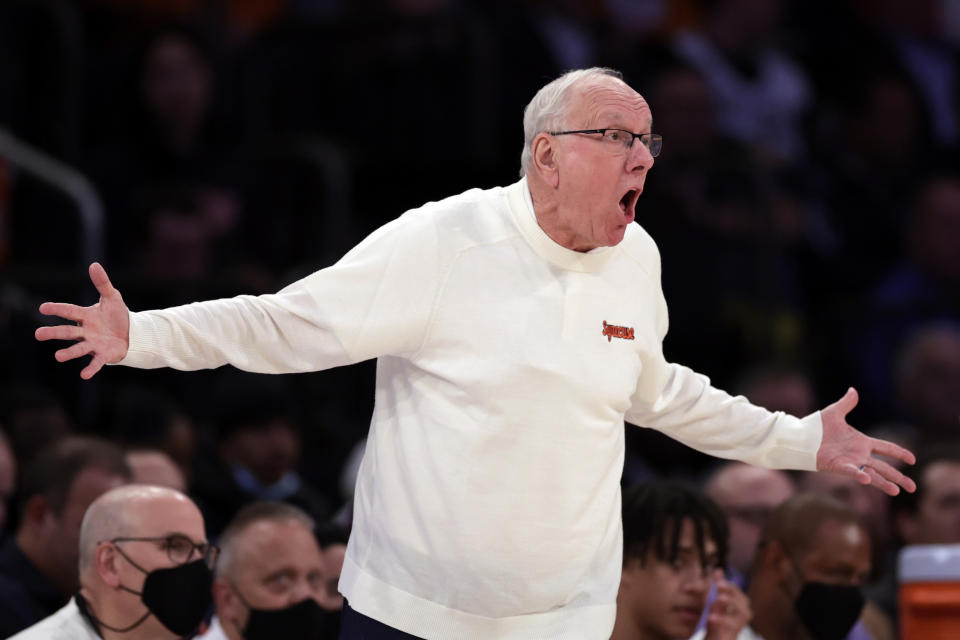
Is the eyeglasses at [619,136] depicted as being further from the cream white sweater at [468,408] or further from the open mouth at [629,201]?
the cream white sweater at [468,408]

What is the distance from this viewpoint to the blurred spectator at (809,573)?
14.3 ft

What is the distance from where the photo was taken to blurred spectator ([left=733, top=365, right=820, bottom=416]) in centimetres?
660

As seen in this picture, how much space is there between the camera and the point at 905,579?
13.5 ft

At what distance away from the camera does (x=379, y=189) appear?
7.42 m

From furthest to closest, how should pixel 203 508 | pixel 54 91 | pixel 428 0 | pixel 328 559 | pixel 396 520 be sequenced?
pixel 428 0, pixel 54 91, pixel 203 508, pixel 328 559, pixel 396 520

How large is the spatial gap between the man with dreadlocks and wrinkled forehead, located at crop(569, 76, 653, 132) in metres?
1.38

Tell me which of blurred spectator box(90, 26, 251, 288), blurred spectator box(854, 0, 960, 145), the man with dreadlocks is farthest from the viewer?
blurred spectator box(854, 0, 960, 145)

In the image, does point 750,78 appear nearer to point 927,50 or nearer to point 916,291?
point 927,50

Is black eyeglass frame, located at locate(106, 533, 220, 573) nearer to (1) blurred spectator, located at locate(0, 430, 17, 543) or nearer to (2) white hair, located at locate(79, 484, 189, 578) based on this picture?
(2) white hair, located at locate(79, 484, 189, 578)

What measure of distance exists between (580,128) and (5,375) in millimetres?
3607

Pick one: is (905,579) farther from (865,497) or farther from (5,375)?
(5,375)

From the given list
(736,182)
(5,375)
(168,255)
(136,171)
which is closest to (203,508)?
(5,375)

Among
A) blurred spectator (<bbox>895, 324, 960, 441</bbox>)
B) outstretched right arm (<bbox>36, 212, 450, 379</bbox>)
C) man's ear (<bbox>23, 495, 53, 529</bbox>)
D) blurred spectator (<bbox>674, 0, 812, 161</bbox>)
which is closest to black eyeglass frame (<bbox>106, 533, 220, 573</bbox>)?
man's ear (<bbox>23, 495, 53, 529</bbox>)

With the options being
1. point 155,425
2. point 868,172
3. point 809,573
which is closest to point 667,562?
point 809,573
